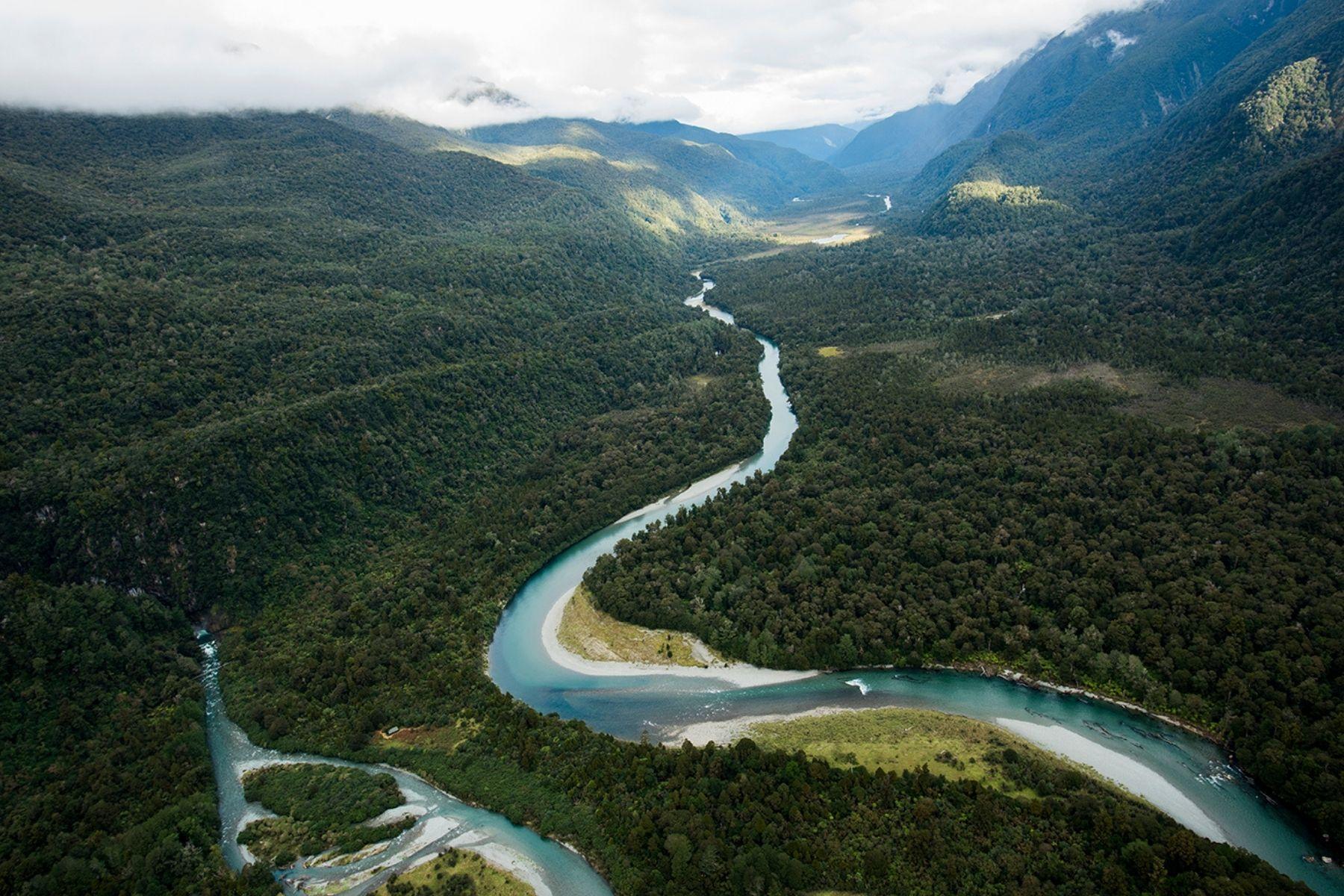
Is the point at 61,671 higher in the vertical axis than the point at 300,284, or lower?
lower

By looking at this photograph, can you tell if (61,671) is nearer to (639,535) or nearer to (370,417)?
(370,417)

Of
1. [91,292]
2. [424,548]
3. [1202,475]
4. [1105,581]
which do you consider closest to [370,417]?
[424,548]

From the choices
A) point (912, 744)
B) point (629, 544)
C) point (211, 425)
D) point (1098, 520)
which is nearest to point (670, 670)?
point (629, 544)

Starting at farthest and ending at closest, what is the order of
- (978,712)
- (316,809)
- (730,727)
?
(730,727)
(978,712)
(316,809)

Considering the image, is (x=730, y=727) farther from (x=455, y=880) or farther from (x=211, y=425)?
(x=211, y=425)

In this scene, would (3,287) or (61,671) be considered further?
(3,287)

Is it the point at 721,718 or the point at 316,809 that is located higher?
the point at 721,718

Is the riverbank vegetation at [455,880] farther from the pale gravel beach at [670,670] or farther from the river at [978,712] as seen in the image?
the pale gravel beach at [670,670]

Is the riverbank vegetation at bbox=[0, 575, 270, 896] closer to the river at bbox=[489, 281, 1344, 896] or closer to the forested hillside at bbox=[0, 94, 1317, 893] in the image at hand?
the forested hillside at bbox=[0, 94, 1317, 893]

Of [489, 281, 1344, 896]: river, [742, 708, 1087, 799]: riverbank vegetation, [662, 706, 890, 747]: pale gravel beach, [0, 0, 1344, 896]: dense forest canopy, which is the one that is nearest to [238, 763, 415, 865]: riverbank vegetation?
[0, 0, 1344, 896]: dense forest canopy
